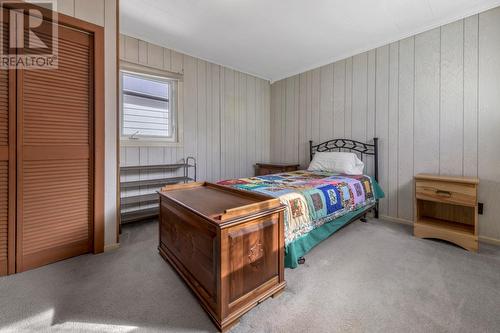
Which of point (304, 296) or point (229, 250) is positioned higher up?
point (229, 250)

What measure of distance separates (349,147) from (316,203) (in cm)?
184

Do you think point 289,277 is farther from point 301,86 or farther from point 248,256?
point 301,86

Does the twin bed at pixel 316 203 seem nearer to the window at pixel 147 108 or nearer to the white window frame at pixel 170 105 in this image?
the white window frame at pixel 170 105

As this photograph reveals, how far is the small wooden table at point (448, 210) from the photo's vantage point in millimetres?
2186

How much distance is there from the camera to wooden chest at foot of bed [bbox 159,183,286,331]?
123 centimetres

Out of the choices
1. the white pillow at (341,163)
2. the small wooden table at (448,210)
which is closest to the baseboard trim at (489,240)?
the small wooden table at (448,210)

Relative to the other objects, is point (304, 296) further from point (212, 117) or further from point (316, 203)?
point (212, 117)

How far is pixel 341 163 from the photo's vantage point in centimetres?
317

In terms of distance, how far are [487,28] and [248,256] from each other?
3.40m

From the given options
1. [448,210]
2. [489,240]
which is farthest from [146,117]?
[489,240]

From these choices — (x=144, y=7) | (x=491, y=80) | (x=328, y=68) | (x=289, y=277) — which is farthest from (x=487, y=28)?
(x=144, y=7)

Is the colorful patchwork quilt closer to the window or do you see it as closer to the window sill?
the window sill

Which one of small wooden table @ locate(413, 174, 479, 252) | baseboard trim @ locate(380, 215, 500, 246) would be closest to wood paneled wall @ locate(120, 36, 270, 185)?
baseboard trim @ locate(380, 215, 500, 246)

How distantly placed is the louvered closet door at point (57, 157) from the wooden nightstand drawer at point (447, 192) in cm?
343
